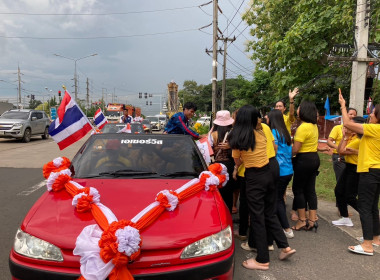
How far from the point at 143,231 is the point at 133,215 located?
218 mm

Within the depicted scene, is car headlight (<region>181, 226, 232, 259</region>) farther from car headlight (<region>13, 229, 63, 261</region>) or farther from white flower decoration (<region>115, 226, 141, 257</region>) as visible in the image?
car headlight (<region>13, 229, 63, 261</region>)

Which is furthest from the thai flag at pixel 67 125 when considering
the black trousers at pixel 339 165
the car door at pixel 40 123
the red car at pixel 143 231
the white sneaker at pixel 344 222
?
the car door at pixel 40 123

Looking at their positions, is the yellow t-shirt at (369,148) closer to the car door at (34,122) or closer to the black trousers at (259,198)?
the black trousers at (259,198)

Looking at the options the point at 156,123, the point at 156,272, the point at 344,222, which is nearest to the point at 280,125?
the point at 344,222

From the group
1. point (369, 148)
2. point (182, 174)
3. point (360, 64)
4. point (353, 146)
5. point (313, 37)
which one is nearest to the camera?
point (182, 174)

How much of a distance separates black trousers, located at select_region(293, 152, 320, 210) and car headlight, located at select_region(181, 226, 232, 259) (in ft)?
7.57

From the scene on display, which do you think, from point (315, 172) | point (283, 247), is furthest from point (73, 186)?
point (315, 172)

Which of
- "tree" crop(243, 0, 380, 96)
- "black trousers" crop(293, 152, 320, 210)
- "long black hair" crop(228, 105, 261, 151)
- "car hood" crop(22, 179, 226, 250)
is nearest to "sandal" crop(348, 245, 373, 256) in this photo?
"black trousers" crop(293, 152, 320, 210)

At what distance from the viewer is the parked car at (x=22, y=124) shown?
1608cm

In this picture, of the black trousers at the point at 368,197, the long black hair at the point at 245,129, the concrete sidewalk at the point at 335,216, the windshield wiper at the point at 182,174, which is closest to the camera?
the long black hair at the point at 245,129

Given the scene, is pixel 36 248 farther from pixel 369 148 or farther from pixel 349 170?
pixel 349 170

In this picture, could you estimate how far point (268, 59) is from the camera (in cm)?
1488

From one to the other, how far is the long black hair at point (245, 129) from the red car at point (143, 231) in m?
0.59

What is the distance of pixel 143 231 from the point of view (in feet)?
7.63
